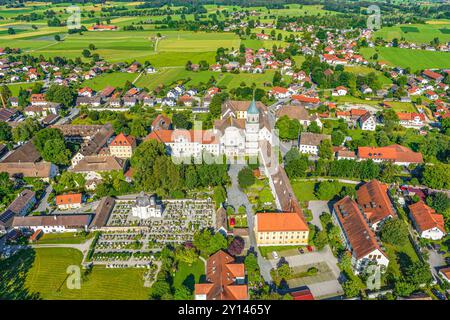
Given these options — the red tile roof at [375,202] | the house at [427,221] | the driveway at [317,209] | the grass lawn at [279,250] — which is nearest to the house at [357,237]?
the driveway at [317,209]

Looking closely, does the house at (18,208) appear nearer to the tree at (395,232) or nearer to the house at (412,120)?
the tree at (395,232)

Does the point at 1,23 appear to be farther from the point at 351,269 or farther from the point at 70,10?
the point at 351,269

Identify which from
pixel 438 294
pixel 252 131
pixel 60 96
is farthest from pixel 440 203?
pixel 60 96

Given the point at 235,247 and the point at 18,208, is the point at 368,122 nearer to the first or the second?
the point at 235,247

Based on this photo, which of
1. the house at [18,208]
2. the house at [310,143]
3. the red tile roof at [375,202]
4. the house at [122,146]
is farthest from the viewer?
the house at [310,143]

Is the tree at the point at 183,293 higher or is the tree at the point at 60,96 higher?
the tree at the point at 60,96

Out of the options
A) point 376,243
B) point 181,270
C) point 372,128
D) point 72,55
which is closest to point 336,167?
point 376,243
